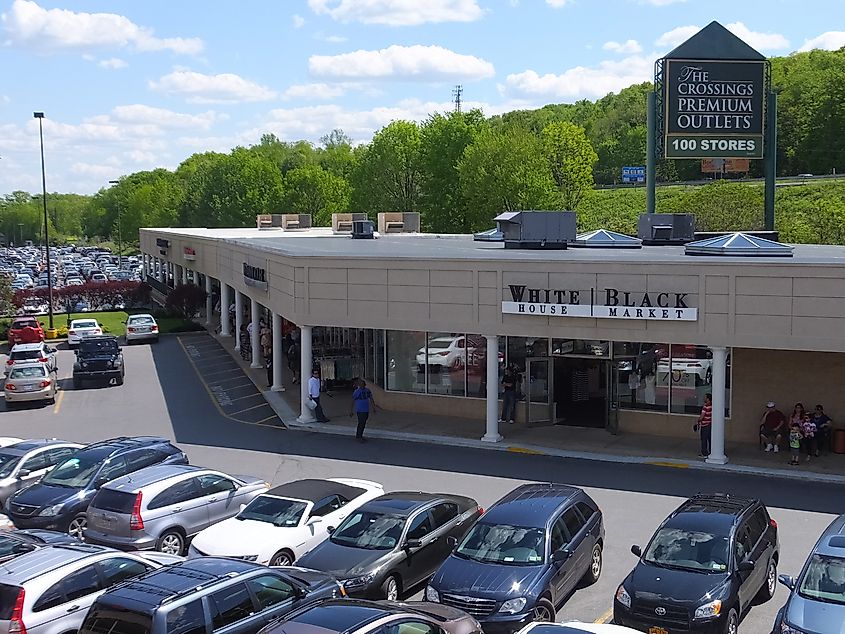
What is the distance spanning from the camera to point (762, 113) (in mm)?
33188

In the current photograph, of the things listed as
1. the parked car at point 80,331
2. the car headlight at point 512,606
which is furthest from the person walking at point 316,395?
the parked car at point 80,331

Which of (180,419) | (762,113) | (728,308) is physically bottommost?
(180,419)

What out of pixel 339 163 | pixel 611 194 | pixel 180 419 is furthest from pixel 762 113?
pixel 339 163

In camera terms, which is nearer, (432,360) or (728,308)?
(728,308)

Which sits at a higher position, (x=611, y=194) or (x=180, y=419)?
(x=611, y=194)

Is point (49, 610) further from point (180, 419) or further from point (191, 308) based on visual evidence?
point (191, 308)

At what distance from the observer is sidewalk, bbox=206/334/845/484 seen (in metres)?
21.8

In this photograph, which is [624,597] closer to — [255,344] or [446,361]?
[446,361]

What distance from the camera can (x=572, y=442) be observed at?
24500mm

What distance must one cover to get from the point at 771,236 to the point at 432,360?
36.7ft

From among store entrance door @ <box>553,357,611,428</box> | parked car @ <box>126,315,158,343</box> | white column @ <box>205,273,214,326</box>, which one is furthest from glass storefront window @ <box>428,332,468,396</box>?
white column @ <box>205,273,214,326</box>

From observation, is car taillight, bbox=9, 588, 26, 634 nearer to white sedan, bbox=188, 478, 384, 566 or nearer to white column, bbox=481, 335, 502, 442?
white sedan, bbox=188, 478, 384, 566

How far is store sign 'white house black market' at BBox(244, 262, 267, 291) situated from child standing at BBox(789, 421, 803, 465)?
16.9 m

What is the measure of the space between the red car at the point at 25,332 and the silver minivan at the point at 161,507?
28.6 metres
